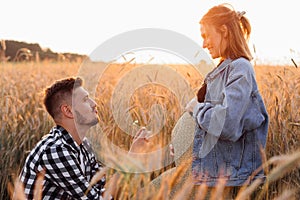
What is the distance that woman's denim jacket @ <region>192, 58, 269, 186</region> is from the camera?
7.13 feet

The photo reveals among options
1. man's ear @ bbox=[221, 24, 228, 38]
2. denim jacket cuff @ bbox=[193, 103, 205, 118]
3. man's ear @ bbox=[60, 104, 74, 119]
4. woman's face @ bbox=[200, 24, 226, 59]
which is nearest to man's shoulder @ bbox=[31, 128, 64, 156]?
man's ear @ bbox=[60, 104, 74, 119]

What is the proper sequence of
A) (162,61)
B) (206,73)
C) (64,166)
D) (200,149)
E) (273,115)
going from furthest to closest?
(273,115)
(162,61)
(206,73)
(200,149)
(64,166)

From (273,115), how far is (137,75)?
1.08 m

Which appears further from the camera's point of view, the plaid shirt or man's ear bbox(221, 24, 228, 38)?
man's ear bbox(221, 24, 228, 38)

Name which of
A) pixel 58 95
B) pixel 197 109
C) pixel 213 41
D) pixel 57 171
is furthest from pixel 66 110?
pixel 213 41

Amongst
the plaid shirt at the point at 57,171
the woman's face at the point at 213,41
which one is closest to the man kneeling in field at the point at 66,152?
the plaid shirt at the point at 57,171

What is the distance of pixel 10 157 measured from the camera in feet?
10.3

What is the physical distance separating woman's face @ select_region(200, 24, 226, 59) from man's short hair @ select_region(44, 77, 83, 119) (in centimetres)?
69

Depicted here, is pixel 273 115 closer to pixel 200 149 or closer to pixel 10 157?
pixel 200 149

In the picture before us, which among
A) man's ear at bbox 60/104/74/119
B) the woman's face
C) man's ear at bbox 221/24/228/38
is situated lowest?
man's ear at bbox 60/104/74/119

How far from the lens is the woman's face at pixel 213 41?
2.30m

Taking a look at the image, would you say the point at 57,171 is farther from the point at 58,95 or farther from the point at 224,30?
the point at 224,30

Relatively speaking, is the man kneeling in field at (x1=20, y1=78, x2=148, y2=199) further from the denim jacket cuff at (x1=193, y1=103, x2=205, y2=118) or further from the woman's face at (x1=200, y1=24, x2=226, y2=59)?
the woman's face at (x1=200, y1=24, x2=226, y2=59)

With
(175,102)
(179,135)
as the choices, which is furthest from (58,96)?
(175,102)
